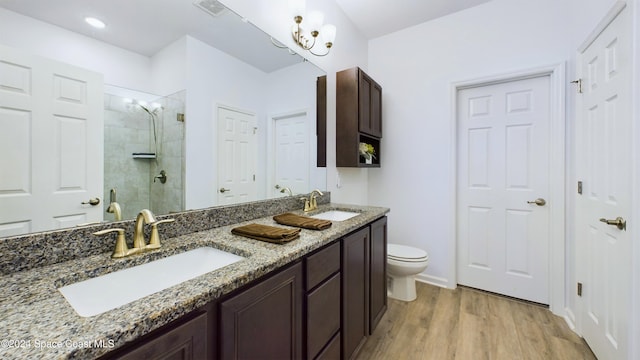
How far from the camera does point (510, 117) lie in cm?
233

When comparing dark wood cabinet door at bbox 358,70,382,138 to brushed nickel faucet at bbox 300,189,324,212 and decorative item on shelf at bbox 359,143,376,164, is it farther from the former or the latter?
brushed nickel faucet at bbox 300,189,324,212

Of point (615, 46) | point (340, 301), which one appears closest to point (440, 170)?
point (615, 46)

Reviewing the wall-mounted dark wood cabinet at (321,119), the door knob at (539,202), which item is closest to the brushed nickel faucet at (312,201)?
the wall-mounted dark wood cabinet at (321,119)

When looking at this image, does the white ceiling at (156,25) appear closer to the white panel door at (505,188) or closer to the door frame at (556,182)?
the white panel door at (505,188)

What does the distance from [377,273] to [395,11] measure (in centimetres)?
245

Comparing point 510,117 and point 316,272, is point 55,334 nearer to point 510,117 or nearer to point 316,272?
point 316,272

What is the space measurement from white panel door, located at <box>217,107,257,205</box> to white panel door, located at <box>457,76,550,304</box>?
2.11m

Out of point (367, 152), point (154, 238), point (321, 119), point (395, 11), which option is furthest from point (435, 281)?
point (395, 11)

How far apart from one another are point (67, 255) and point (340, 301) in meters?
1.14

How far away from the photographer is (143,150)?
1058 mm

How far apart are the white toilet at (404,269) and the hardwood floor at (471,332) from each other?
9 centimetres

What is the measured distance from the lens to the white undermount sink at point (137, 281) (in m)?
0.71

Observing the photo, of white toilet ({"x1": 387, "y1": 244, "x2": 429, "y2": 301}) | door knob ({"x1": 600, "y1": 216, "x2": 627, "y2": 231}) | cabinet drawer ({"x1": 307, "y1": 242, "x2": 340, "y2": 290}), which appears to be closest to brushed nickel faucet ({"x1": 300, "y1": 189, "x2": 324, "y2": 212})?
cabinet drawer ({"x1": 307, "y1": 242, "x2": 340, "y2": 290})

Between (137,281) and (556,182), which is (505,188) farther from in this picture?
(137,281)
